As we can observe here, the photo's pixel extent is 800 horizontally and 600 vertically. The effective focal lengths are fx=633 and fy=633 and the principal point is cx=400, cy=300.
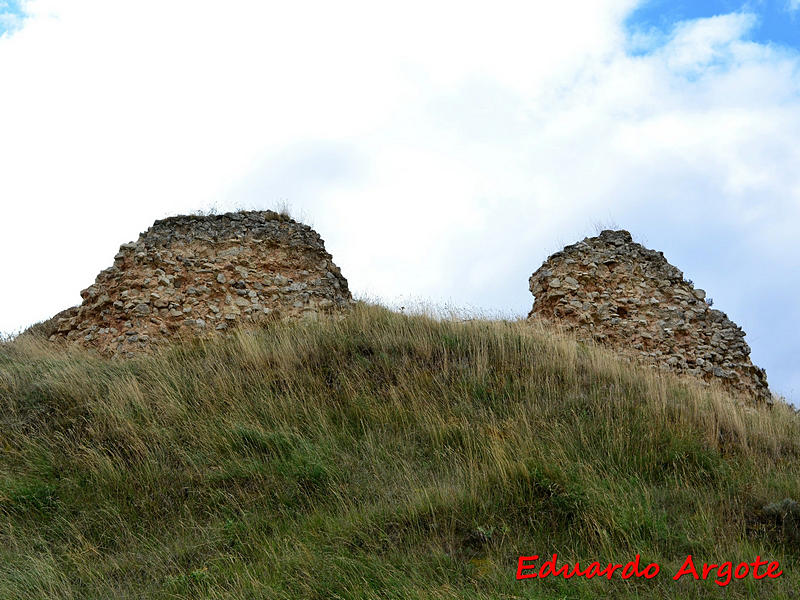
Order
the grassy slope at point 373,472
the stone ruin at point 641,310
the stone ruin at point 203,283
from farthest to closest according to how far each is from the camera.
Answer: the stone ruin at point 641,310 < the stone ruin at point 203,283 < the grassy slope at point 373,472

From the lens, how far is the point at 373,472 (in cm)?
612

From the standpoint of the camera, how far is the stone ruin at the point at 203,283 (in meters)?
10.8

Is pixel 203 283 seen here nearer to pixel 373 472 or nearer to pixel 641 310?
pixel 373 472

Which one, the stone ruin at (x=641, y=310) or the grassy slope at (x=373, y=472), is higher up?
the stone ruin at (x=641, y=310)

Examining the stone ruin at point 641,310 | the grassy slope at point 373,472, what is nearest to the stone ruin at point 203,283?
the grassy slope at point 373,472

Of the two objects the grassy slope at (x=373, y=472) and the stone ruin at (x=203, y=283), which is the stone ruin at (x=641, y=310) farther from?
the stone ruin at (x=203, y=283)

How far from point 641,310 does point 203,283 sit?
27.0 ft

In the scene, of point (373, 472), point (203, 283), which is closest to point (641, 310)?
→ point (373, 472)

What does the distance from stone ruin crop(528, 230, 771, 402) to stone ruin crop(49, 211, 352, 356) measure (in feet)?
14.0

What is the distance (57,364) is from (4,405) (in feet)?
3.98

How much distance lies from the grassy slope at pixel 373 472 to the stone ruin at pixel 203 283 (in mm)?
1483

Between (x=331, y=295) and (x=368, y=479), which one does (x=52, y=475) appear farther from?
(x=331, y=295)

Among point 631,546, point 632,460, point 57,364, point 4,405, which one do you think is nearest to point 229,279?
point 57,364

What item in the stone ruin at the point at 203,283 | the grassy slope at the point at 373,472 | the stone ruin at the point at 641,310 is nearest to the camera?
the grassy slope at the point at 373,472
